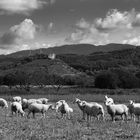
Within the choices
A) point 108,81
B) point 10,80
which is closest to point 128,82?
point 108,81

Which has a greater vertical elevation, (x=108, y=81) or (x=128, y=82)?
(x=108, y=81)

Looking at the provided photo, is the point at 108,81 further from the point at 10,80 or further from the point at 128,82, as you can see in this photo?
the point at 10,80

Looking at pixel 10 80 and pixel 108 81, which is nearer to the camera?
pixel 108 81

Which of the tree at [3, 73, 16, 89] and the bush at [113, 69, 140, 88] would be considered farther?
the tree at [3, 73, 16, 89]

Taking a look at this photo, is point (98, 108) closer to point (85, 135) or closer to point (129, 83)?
point (85, 135)

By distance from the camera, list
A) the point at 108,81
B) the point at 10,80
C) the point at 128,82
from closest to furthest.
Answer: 1. the point at 108,81
2. the point at 128,82
3. the point at 10,80

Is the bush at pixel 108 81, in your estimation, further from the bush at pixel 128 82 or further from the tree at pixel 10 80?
the tree at pixel 10 80

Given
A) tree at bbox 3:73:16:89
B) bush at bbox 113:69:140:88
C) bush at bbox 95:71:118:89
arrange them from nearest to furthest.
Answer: bush at bbox 95:71:118:89
bush at bbox 113:69:140:88
tree at bbox 3:73:16:89

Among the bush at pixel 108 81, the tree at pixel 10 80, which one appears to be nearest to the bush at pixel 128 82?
the bush at pixel 108 81

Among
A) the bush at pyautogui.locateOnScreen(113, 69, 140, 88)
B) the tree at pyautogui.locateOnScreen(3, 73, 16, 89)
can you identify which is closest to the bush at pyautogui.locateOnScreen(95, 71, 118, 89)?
the bush at pyautogui.locateOnScreen(113, 69, 140, 88)

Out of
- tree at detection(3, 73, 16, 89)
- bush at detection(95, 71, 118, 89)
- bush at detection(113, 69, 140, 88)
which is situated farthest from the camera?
tree at detection(3, 73, 16, 89)

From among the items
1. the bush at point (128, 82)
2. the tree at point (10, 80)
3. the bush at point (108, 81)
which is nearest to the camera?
the bush at point (108, 81)

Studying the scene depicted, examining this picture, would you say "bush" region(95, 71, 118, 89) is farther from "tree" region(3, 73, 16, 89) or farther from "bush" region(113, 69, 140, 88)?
"tree" region(3, 73, 16, 89)

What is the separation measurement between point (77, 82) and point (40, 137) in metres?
146
